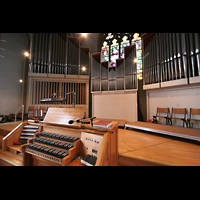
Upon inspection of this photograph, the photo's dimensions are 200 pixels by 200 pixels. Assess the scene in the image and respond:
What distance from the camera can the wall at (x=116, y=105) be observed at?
4.91m

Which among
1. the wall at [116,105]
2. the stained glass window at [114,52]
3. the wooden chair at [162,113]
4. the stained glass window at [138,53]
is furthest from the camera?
the stained glass window at [114,52]

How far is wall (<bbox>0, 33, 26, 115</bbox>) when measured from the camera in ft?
16.9

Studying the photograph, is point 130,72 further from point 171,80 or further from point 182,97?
point 182,97

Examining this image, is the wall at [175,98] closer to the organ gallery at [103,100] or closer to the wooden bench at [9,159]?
the organ gallery at [103,100]

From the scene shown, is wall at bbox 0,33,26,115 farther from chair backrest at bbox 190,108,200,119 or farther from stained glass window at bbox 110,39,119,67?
chair backrest at bbox 190,108,200,119

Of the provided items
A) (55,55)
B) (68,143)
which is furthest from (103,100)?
(68,143)

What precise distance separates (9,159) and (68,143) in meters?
1.46

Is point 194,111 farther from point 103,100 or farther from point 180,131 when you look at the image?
point 103,100

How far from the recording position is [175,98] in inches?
158

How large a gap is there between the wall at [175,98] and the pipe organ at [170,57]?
617 millimetres

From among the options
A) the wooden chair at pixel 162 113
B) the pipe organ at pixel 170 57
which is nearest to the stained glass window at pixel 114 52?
the pipe organ at pixel 170 57

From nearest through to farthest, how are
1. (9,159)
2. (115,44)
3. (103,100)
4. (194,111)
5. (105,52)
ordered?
(9,159), (194,111), (103,100), (115,44), (105,52)

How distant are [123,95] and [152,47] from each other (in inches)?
97.8
